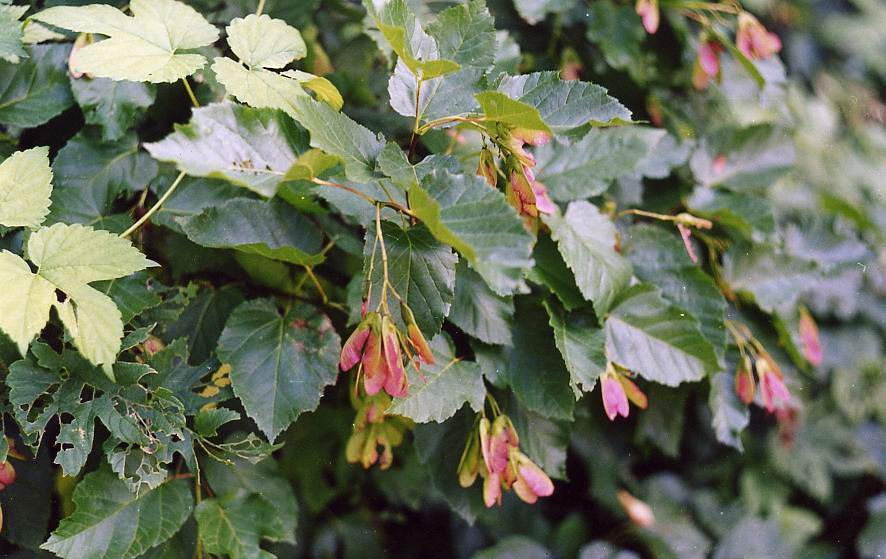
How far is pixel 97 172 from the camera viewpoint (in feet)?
2.68

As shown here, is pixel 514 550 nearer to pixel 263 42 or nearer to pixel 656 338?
pixel 656 338

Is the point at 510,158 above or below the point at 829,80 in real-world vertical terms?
above

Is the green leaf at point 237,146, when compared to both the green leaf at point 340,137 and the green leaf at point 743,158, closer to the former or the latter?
the green leaf at point 340,137

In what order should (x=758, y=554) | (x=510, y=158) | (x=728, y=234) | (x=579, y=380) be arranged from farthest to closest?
(x=758, y=554) < (x=728, y=234) < (x=579, y=380) < (x=510, y=158)

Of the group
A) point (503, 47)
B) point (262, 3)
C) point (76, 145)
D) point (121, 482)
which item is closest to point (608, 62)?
point (503, 47)

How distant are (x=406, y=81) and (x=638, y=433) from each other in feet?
2.44

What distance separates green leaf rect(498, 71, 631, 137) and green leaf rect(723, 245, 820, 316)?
21.3 inches

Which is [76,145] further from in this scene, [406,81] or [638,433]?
[638,433]

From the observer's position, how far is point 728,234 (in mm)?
1116

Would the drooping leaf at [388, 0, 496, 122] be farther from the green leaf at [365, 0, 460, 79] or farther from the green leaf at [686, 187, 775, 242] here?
the green leaf at [686, 187, 775, 242]

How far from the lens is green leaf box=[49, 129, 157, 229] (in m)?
0.78

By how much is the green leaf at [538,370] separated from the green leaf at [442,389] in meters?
0.06

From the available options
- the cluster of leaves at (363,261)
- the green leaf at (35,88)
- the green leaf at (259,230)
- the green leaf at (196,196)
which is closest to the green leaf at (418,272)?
the cluster of leaves at (363,261)

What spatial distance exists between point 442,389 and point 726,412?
1.58 feet
